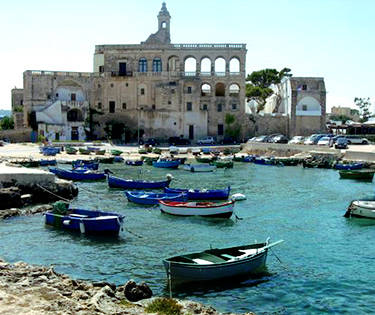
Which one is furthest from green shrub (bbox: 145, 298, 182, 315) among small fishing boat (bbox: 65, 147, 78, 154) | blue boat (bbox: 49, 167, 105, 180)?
small fishing boat (bbox: 65, 147, 78, 154)

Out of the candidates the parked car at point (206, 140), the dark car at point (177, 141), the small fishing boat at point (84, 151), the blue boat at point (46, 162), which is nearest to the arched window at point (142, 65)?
the dark car at point (177, 141)

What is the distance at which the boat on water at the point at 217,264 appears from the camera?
19.0m

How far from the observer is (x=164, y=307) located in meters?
15.8

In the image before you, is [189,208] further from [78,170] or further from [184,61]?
[184,61]

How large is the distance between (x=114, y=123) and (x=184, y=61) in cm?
1302

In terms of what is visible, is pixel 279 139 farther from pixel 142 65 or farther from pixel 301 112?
pixel 142 65

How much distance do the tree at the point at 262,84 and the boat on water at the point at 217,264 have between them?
239ft

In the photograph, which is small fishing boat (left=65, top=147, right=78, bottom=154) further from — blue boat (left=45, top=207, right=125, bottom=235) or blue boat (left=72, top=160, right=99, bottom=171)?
blue boat (left=45, top=207, right=125, bottom=235)

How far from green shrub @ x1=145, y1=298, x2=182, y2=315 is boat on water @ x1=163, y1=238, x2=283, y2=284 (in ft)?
9.08

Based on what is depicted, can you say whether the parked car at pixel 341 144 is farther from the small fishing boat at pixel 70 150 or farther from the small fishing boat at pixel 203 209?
the small fishing boat at pixel 203 209

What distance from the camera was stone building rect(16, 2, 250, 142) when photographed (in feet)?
258

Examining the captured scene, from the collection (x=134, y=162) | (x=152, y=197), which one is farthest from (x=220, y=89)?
(x=152, y=197)

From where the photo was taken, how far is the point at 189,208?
30.5 meters

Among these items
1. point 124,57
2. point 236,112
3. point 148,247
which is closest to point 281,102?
point 236,112
